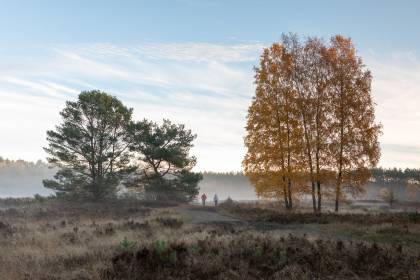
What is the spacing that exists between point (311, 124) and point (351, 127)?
2.46 metres

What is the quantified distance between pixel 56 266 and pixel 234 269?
14.3 feet

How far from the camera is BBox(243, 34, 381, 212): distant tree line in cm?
2425

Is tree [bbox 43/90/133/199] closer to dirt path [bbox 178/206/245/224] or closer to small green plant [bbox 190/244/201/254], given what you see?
dirt path [bbox 178/206/245/224]

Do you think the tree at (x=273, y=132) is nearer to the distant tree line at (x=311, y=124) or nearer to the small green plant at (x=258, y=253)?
the distant tree line at (x=311, y=124)

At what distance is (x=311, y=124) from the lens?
2480 cm

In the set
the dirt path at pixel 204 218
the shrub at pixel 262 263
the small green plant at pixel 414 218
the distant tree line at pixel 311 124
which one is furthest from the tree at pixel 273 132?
the shrub at pixel 262 263

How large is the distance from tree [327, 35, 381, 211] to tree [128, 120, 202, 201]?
17.2 metres

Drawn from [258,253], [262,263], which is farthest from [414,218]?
[262,263]

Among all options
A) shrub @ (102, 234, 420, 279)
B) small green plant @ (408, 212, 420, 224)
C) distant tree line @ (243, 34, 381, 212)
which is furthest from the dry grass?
distant tree line @ (243, 34, 381, 212)

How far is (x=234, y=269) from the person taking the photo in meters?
9.20

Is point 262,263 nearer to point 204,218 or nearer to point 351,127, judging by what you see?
point 204,218

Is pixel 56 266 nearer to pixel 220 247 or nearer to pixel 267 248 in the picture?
pixel 220 247

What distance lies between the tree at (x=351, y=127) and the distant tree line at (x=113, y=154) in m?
17.3

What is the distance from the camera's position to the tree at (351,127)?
2411cm
